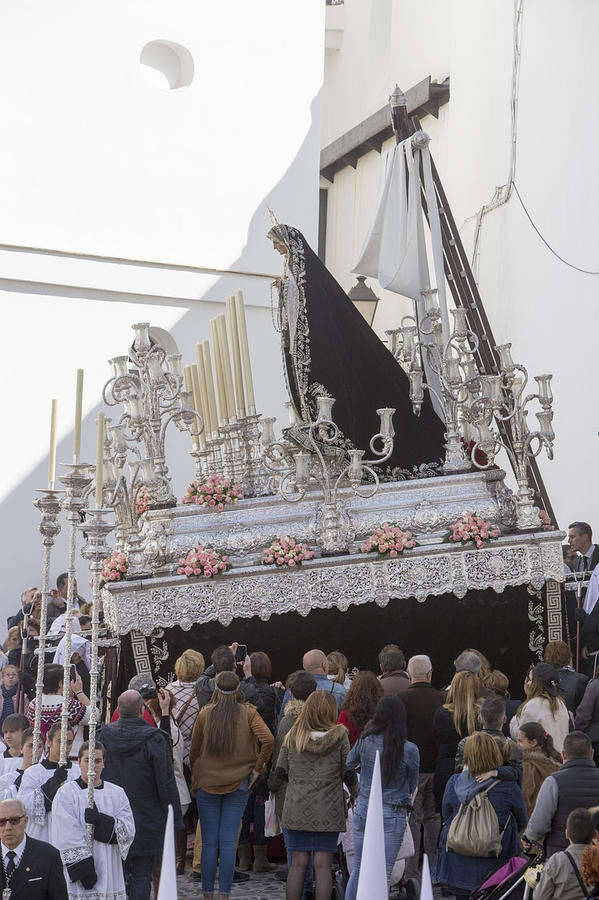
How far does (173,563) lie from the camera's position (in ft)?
34.5

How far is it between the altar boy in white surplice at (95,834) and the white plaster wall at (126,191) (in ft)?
30.0

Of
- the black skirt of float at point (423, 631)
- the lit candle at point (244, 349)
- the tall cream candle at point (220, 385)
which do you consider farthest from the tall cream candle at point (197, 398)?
the black skirt of float at point (423, 631)

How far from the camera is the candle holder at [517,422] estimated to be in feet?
35.0

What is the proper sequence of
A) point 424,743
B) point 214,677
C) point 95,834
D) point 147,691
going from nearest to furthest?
point 95,834 → point 424,743 → point 147,691 → point 214,677

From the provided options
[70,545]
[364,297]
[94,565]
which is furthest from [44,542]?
[364,297]

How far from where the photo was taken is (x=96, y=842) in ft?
20.8

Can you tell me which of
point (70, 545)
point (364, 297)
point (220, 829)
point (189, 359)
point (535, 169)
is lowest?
point (220, 829)

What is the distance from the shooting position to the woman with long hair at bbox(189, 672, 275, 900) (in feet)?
25.5

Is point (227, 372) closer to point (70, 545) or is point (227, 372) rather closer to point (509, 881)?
point (70, 545)

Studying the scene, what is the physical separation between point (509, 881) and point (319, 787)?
123cm

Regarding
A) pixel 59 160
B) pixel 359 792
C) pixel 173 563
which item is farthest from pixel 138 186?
pixel 359 792

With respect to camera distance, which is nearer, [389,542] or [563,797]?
[563,797]

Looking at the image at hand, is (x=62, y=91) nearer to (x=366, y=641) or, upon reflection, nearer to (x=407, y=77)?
(x=407, y=77)

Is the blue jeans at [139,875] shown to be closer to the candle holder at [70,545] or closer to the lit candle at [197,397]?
the candle holder at [70,545]
